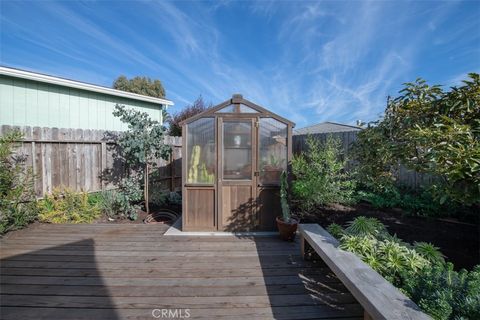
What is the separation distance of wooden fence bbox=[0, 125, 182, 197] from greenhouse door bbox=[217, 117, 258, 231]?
2.65 meters

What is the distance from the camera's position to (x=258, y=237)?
3.95 m

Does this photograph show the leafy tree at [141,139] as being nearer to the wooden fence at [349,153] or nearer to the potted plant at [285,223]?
the potted plant at [285,223]

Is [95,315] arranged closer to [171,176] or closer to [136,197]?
[136,197]

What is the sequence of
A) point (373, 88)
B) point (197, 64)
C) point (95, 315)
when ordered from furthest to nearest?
1. point (373, 88)
2. point (197, 64)
3. point (95, 315)

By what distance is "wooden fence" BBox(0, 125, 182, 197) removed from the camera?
4391 mm

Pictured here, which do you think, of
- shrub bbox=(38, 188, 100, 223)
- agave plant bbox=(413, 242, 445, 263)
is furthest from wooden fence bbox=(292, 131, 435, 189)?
shrub bbox=(38, 188, 100, 223)

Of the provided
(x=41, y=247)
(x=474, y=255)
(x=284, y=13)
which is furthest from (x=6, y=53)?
(x=474, y=255)

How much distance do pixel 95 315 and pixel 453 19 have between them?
7585mm

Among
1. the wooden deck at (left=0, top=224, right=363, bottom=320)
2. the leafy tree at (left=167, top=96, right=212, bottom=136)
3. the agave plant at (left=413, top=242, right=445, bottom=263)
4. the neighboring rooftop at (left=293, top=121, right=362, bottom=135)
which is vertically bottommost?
the wooden deck at (left=0, top=224, right=363, bottom=320)

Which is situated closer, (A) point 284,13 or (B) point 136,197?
(B) point 136,197

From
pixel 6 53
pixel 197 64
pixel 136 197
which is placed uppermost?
pixel 197 64

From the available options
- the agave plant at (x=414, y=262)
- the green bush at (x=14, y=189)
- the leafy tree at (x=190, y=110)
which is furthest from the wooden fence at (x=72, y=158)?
the leafy tree at (x=190, y=110)

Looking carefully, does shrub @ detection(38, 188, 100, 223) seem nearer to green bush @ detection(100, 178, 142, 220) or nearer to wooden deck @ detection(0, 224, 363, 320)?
green bush @ detection(100, 178, 142, 220)

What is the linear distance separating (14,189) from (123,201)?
1748 millimetres
